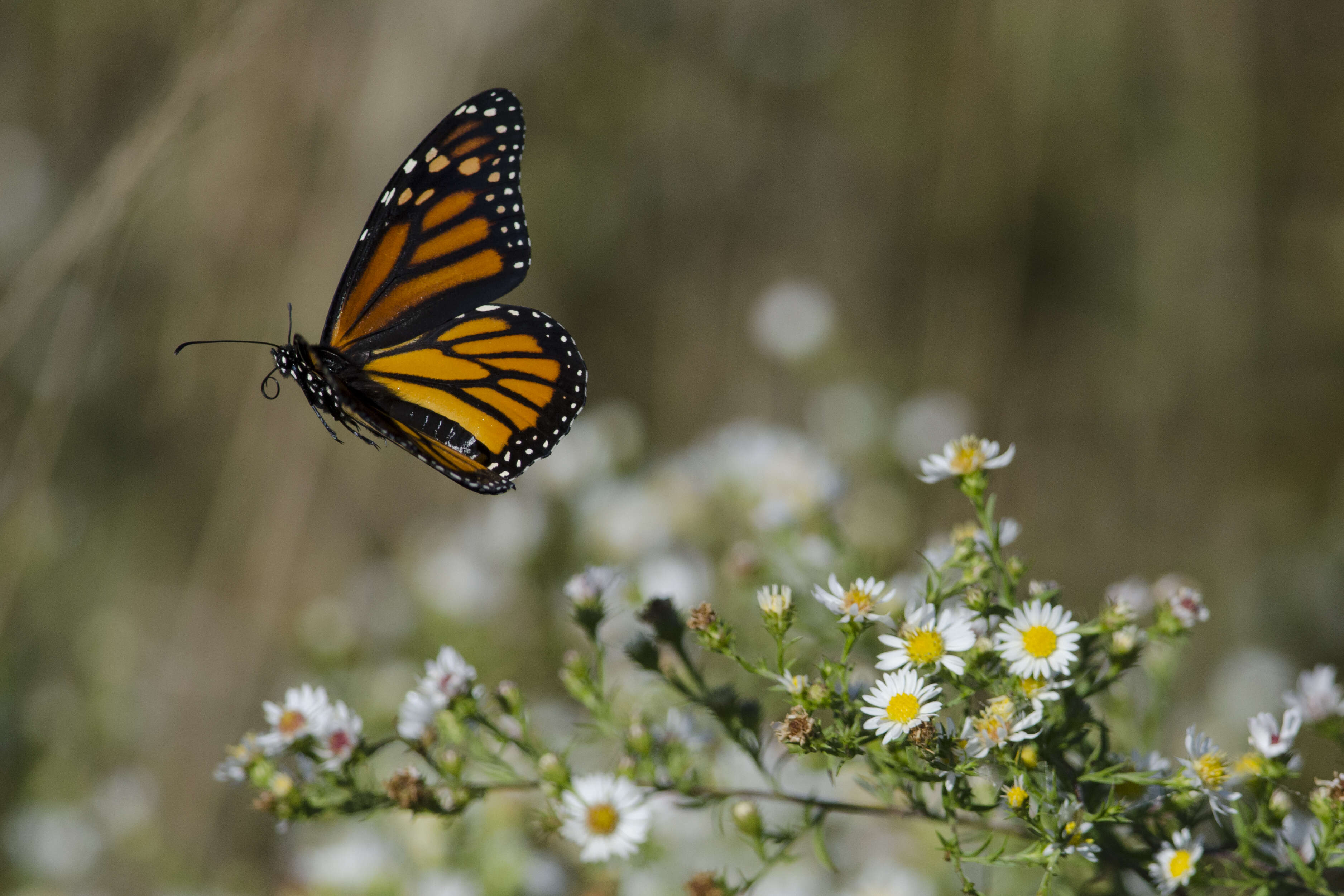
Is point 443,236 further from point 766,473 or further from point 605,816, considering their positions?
point 605,816

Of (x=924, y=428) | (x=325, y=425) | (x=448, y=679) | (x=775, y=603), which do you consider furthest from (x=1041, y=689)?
(x=924, y=428)

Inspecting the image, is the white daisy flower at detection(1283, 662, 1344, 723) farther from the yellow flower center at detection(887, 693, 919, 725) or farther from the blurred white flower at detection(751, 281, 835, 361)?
the blurred white flower at detection(751, 281, 835, 361)

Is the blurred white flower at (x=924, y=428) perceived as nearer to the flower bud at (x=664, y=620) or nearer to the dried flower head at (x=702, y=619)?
the flower bud at (x=664, y=620)

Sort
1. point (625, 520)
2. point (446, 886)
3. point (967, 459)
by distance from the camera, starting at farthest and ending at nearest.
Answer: point (625, 520), point (446, 886), point (967, 459)

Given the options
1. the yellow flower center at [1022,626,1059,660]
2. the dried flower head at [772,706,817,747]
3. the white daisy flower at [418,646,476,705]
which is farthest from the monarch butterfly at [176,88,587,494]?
the yellow flower center at [1022,626,1059,660]

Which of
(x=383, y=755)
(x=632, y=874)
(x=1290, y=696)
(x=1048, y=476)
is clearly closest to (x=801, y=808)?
(x=632, y=874)

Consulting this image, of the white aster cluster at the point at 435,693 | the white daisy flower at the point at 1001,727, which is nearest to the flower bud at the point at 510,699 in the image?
the white aster cluster at the point at 435,693

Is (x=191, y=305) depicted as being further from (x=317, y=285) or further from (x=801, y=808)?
(x=801, y=808)
